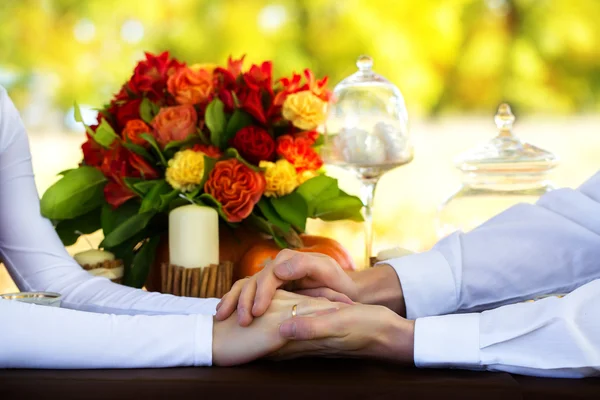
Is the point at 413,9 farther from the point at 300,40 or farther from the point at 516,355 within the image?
the point at 516,355

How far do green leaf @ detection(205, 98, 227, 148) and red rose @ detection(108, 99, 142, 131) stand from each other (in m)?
0.16

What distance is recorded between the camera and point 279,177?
Answer: 149cm

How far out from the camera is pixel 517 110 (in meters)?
4.27

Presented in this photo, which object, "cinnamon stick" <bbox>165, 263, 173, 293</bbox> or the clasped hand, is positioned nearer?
the clasped hand

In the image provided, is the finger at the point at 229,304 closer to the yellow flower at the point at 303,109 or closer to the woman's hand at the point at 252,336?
the woman's hand at the point at 252,336

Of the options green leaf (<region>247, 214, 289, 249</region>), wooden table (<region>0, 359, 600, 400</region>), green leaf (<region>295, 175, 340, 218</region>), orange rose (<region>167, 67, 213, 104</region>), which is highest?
orange rose (<region>167, 67, 213, 104</region>)

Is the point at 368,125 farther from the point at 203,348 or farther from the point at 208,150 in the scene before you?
the point at 203,348

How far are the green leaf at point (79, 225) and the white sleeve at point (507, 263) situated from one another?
0.66 meters

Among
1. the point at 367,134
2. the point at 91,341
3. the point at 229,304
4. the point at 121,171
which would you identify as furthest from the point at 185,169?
the point at 91,341

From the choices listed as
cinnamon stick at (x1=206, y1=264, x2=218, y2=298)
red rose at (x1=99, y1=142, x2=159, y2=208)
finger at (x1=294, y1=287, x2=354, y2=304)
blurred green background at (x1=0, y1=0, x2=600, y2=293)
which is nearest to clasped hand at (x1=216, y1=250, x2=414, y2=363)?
finger at (x1=294, y1=287, x2=354, y2=304)

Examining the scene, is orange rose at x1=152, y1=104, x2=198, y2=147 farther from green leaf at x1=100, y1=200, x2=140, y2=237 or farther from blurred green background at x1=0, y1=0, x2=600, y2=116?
blurred green background at x1=0, y1=0, x2=600, y2=116

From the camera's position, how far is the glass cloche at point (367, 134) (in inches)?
60.1

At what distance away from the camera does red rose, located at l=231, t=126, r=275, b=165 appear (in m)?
1.50

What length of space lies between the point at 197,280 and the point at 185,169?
20cm
